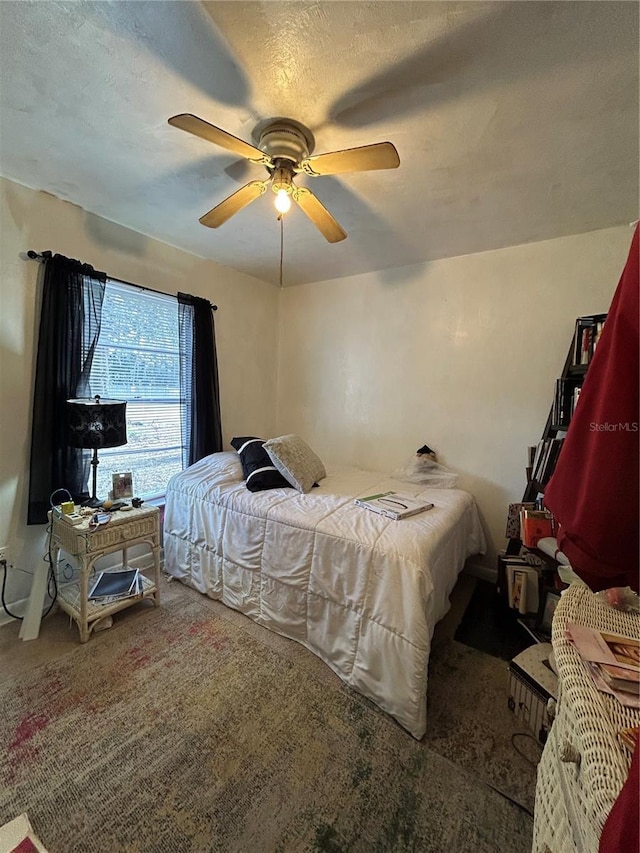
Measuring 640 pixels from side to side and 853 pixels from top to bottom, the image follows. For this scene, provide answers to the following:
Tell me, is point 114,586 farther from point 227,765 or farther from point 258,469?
point 227,765

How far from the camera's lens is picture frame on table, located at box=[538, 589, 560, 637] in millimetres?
1976

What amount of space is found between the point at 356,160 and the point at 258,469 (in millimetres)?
1874

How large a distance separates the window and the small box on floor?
2582mm

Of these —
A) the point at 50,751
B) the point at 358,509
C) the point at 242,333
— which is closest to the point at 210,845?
the point at 50,751

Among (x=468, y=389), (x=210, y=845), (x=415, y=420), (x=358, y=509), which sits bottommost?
(x=210, y=845)

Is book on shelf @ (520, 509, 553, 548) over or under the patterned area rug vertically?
over

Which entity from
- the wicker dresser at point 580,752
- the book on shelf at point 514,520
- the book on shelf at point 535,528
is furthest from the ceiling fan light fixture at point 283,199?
the book on shelf at point 514,520

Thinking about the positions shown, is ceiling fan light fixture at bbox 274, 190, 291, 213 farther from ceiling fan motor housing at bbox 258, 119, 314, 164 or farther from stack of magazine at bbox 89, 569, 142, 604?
stack of magazine at bbox 89, 569, 142, 604

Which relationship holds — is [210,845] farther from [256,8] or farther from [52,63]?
[52,63]

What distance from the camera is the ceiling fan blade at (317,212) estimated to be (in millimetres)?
1617

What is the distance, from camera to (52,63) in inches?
48.5

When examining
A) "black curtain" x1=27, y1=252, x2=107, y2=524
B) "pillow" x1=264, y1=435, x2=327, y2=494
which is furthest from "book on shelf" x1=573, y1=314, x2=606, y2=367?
"black curtain" x1=27, y1=252, x2=107, y2=524

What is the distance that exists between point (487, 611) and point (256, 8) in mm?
3054

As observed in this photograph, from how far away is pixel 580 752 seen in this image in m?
0.59
